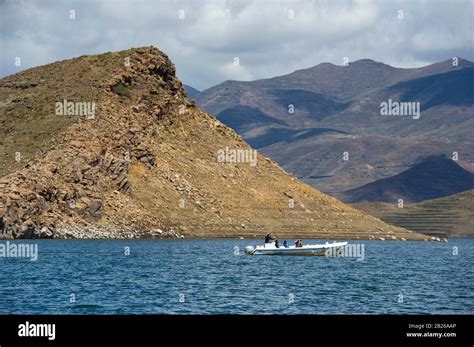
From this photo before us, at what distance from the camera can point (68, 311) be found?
50.8 meters

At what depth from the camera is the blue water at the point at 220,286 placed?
5434 centimetres

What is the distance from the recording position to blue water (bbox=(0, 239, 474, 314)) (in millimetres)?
54344

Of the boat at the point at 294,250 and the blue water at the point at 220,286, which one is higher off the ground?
the boat at the point at 294,250

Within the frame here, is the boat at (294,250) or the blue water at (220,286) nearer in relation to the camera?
the blue water at (220,286)

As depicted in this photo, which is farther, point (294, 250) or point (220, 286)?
point (294, 250)

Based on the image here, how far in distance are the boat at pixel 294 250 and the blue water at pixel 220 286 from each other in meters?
14.1

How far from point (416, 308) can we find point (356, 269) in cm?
4262

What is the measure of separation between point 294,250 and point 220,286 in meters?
59.6

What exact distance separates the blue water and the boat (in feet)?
46.3

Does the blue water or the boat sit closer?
the blue water

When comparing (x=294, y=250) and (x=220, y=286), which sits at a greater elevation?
(x=294, y=250)

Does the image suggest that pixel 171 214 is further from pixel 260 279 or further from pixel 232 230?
pixel 260 279

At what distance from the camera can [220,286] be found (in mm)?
69000

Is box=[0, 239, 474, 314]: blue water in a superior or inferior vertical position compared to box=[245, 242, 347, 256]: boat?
inferior
